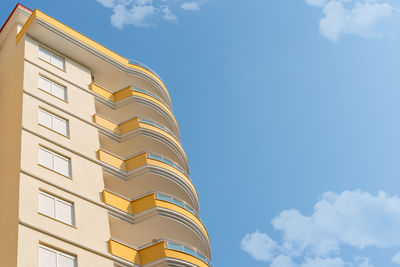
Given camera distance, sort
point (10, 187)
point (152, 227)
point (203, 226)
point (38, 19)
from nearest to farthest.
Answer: point (10, 187) < point (152, 227) < point (203, 226) < point (38, 19)

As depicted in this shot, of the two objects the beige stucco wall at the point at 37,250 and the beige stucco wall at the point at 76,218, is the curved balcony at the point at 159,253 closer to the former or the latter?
the beige stucco wall at the point at 76,218

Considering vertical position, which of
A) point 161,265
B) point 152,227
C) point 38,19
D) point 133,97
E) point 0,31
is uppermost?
point 0,31

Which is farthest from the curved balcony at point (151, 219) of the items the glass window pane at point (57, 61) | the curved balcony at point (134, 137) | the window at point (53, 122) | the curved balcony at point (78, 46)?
the curved balcony at point (78, 46)

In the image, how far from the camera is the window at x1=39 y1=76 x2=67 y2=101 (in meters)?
35.1

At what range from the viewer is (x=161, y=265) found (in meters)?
29.6

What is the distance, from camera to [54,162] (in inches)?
1214

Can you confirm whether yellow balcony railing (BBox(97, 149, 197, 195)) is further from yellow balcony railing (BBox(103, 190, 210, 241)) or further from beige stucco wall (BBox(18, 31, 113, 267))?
yellow balcony railing (BBox(103, 190, 210, 241))

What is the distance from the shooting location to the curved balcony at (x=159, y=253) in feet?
96.3

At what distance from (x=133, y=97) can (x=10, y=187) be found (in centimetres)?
1249

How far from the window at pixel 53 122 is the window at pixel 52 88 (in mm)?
2005

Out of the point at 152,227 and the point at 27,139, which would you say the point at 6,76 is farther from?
the point at 152,227

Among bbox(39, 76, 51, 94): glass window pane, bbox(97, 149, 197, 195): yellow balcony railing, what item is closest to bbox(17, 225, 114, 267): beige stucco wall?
bbox(97, 149, 197, 195): yellow balcony railing

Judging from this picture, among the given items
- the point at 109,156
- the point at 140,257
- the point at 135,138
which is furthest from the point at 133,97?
the point at 140,257

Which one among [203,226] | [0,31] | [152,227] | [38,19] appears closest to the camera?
[152,227]
